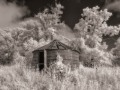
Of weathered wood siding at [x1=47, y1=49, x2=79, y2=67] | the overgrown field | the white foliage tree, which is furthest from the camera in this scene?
the white foliage tree

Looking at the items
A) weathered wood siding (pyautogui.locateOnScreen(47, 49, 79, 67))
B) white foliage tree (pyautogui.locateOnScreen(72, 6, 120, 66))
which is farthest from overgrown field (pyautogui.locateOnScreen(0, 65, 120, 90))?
white foliage tree (pyautogui.locateOnScreen(72, 6, 120, 66))

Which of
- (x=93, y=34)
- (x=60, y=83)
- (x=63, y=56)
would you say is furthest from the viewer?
(x=93, y=34)

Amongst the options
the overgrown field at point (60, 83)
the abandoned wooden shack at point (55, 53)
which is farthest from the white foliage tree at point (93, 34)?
the overgrown field at point (60, 83)

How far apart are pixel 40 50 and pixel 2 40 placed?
21.3 metres

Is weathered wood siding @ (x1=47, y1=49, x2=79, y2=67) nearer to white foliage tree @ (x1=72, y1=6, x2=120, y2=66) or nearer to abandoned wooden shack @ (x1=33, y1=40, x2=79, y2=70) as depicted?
abandoned wooden shack @ (x1=33, y1=40, x2=79, y2=70)

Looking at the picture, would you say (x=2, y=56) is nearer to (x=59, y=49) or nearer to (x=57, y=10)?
(x=57, y=10)

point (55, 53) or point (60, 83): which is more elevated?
point (55, 53)

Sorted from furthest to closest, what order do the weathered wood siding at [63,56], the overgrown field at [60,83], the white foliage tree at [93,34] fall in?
1. the white foliage tree at [93,34]
2. the weathered wood siding at [63,56]
3. the overgrown field at [60,83]

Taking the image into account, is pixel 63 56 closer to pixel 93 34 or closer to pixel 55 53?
pixel 55 53

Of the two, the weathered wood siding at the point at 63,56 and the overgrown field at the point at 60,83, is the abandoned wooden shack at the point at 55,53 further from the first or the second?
the overgrown field at the point at 60,83

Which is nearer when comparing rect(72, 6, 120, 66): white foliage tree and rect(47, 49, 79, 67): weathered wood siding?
rect(47, 49, 79, 67): weathered wood siding

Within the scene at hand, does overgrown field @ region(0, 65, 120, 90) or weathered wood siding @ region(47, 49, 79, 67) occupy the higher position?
weathered wood siding @ region(47, 49, 79, 67)

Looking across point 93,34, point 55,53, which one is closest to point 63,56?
point 55,53

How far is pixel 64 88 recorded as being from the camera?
629 centimetres
